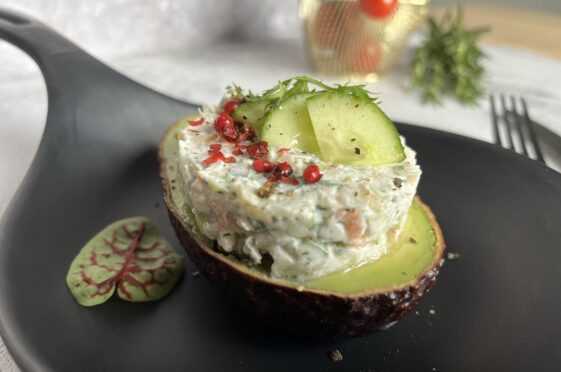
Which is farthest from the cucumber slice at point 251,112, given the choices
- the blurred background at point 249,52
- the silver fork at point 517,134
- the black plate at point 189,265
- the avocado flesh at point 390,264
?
the blurred background at point 249,52

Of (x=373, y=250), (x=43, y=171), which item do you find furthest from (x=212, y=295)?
(x=43, y=171)

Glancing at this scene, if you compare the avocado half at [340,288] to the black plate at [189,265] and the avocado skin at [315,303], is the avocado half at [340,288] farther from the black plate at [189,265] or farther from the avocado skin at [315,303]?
the black plate at [189,265]

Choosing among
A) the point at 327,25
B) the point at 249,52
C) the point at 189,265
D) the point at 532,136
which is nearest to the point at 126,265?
the point at 189,265

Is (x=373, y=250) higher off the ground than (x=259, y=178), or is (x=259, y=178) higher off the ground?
(x=259, y=178)

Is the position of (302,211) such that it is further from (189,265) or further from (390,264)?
(189,265)

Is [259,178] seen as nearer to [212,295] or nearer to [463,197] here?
[212,295]

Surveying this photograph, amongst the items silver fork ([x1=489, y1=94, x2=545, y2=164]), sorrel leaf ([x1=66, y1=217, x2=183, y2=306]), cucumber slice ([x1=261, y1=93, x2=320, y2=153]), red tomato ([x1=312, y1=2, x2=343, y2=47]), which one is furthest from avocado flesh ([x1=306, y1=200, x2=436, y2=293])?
red tomato ([x1=312, y1=2, x2=343, y2=47])
